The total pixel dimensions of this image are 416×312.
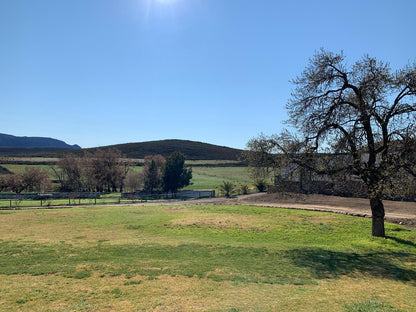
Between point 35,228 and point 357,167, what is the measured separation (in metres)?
21.5

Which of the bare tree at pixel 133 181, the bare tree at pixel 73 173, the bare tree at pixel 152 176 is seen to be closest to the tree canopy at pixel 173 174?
the bare tree at pixel 152 176

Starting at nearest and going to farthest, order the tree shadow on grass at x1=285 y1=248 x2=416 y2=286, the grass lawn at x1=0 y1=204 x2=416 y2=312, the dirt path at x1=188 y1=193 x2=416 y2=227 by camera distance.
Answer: the grass lawn at x1=0 y1=204 x2=416 y2=312 → the tree shadow on grass at x1=285 y1=248 x2=416 y2=286 → the dirt path at x1=188 y1=193 x2=416 y2=227

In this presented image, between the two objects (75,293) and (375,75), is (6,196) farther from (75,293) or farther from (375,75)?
(375,75)

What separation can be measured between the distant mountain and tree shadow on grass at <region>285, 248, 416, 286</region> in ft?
364

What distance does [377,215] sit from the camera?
1780 cm

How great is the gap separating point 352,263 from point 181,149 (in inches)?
4909

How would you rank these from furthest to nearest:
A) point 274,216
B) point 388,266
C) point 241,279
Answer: point 274,216, point 388,266, point 241,279

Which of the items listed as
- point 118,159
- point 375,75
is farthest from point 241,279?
point 118,159

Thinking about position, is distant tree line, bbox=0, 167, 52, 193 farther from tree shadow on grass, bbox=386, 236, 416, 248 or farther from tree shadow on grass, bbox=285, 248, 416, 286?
tree shadow on grass, bbox=386, 236, 416, 248

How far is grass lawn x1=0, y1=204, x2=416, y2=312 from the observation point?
823 centimetres

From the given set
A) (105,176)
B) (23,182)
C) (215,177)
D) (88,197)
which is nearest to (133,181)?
(105,176)

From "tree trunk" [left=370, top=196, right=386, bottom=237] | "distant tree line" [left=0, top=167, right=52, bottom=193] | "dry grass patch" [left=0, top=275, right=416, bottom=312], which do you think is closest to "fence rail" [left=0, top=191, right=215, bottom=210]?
"distant tree line" [left=0, top=167, right=52, bottom=193]

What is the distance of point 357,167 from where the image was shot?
53.1 feet

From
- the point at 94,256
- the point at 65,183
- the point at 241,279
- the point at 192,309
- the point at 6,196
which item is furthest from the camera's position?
the point at 65,183
